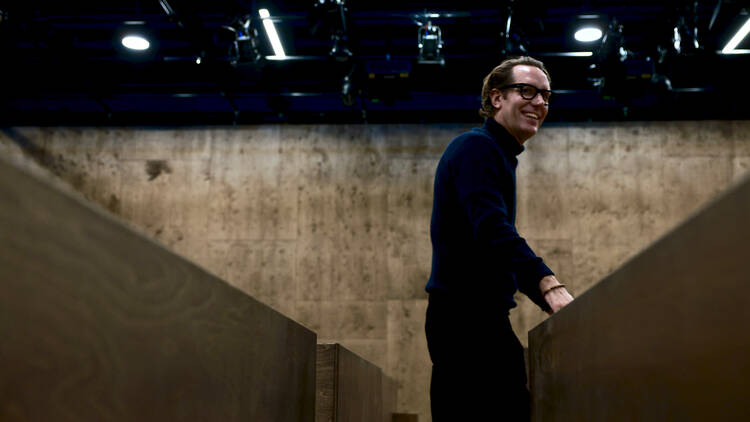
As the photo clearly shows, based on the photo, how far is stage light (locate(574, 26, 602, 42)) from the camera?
4.61 meters

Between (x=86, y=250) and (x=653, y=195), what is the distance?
5781 mm

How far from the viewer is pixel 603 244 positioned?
18.4ft

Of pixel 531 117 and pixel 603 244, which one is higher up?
pixel 603 244

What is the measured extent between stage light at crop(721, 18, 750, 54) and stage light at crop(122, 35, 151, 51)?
13.5ft

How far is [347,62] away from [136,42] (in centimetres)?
157

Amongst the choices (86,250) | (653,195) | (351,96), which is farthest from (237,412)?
(653,195)

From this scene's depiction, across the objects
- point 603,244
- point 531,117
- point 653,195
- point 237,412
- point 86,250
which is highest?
point 653,195

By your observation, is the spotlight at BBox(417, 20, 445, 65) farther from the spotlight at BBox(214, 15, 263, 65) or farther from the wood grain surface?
the wood grain surface

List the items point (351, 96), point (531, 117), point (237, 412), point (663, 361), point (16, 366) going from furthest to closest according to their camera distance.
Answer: point (351, 96)
point (531, 117)
point (237, 412)
point (663, 361)
point (16, 366)

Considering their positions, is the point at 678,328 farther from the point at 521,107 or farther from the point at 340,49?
the point at 340,49

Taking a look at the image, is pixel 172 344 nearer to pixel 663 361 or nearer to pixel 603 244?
pixel 663 361

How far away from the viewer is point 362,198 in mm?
5828

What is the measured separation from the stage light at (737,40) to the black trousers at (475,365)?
390cm

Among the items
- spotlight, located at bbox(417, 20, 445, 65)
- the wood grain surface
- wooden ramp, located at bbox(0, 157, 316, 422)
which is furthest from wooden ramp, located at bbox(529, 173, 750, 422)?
spotlight, located at bbox(417, 20, 445, 65)
